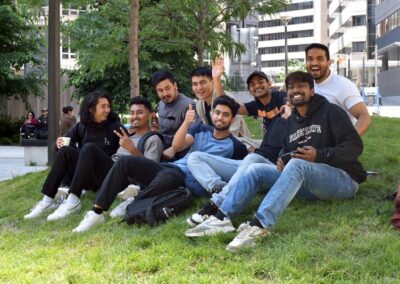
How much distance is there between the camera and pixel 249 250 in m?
4.33

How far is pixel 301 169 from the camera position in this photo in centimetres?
461

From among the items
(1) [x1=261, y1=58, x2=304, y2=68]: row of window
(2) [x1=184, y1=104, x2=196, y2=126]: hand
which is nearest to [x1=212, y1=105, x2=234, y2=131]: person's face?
(2) [x1=184, y1=104, x2=196, y2=126]: hand

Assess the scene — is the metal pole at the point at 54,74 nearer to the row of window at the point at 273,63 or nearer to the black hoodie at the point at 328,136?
the black hoodie at the point at 328,136

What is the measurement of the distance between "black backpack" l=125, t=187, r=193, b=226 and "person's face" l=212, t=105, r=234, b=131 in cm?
77

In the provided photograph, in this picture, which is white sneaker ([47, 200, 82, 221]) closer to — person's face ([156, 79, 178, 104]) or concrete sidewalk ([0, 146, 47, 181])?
person's face ([156, 79, 178, 104])

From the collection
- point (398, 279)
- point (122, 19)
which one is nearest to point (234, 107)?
point (398, 279)

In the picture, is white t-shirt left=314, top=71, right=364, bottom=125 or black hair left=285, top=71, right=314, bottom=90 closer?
black hair left=285, top=71, right=314, bottom=90

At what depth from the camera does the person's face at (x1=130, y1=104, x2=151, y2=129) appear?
6313 millimetres

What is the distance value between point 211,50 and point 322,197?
5548 mm

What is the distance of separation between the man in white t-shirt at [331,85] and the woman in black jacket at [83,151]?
7.71ft

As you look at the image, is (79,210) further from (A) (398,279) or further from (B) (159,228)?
(A) (398,279)

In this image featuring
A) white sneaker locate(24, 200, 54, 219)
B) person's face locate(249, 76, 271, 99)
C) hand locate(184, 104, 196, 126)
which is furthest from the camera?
white sneaker locate(24, 200, 54, 219)

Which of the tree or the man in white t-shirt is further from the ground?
the tree

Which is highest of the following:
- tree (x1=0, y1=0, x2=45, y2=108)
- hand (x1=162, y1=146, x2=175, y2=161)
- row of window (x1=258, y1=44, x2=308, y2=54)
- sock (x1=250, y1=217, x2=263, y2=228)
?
row of window (x1=258, y1=44, x2=308, y2=54)
